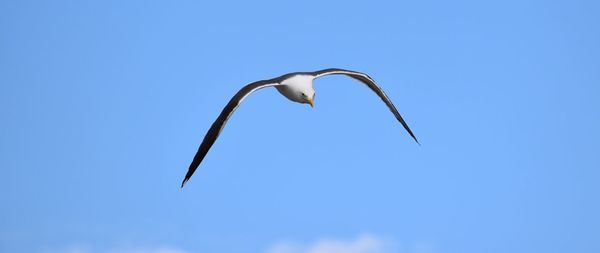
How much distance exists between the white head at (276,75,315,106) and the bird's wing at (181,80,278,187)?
90 centimetres

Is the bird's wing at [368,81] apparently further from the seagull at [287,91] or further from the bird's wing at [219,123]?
the bird's wing at [219,123]

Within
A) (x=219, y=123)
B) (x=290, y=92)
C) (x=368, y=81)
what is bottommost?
(x=219, y=123)

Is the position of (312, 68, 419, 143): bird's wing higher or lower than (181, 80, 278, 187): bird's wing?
higher

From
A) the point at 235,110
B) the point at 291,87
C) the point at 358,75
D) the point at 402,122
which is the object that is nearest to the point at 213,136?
the point at 235,110

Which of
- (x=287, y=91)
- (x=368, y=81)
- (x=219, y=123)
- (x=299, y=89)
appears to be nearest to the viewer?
(x=219, y=123)

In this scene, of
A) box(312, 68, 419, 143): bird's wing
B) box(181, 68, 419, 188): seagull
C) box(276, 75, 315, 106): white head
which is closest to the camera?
box(181, 68, 419, 188): seagull

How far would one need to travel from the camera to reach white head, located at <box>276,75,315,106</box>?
65.4 ft

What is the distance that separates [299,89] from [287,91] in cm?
34

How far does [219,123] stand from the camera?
1855cm

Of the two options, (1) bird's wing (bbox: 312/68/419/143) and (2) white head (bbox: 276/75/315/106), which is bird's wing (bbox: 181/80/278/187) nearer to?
(2) white head (bbox: 276/75/315/106)

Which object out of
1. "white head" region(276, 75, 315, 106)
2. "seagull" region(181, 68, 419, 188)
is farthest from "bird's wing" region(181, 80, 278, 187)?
"white head" region(276, 75, 315, 106)

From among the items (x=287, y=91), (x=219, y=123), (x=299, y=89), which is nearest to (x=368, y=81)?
(x=299, y=89)

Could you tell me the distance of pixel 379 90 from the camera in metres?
22.5

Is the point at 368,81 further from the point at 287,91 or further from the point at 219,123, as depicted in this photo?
the point at 219,123
